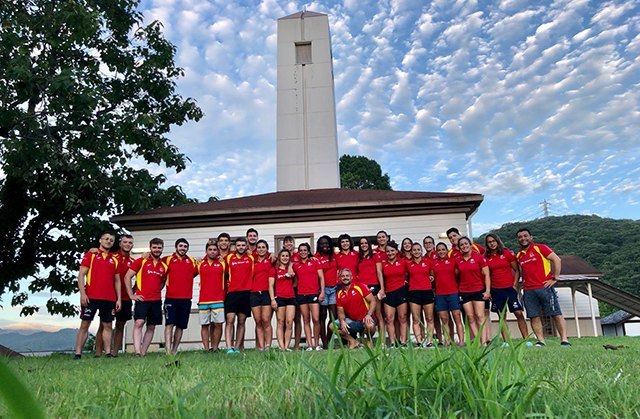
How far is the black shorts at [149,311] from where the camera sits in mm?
8492

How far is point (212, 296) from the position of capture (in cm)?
891

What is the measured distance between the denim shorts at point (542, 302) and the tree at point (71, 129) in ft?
36.5

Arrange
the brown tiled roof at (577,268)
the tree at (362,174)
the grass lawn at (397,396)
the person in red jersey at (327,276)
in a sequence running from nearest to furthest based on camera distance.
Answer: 1. the grass lawn at (397,396)
2. the person in red jersey at (327,276)
3. the brown tiled roof at (577,268)
4. the tree at (362,174)

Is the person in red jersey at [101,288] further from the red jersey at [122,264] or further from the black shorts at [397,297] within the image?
the black shorts at [397,297]

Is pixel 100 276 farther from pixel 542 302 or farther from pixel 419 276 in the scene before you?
pixel 542 302

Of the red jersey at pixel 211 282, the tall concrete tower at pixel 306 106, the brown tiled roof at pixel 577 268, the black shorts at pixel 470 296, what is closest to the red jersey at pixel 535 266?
the black shorts at pixel 470 296

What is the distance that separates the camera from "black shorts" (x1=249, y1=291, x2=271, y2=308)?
8.97 metres

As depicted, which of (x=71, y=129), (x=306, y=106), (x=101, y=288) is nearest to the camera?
(x=101, y=288)

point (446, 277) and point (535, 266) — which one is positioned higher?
point (535, 266)

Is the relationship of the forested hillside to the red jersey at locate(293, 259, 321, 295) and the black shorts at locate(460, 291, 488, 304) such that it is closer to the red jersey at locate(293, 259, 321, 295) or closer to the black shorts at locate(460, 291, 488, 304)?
the black shorts at locate(460, 291, 488, 304)

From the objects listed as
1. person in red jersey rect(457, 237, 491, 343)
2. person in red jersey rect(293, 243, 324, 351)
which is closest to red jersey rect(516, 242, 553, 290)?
person in red jersey rect(457, 237, 491, 343)

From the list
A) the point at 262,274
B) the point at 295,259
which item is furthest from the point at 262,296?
the point at 295,259

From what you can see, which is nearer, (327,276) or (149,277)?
(149,277)

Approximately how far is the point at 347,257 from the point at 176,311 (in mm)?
3251
